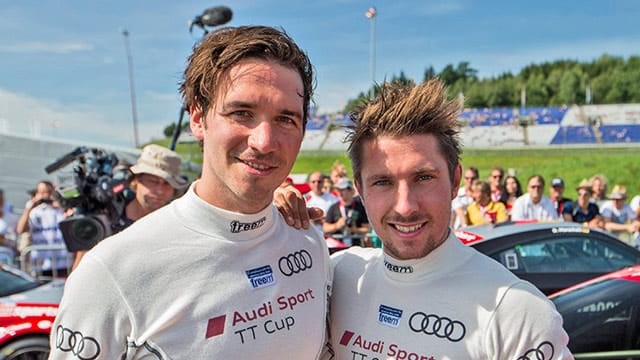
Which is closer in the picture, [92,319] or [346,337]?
[92,319]

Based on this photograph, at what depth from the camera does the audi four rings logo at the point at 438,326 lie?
5.82 feet

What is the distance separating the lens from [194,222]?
5.80ft

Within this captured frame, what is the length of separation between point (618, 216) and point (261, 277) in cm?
899

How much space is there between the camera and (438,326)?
1.81 metres

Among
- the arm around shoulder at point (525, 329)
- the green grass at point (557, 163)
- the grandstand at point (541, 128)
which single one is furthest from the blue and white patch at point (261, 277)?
the grandstand at point (541, 128)

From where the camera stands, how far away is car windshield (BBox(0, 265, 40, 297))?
16.2 feet

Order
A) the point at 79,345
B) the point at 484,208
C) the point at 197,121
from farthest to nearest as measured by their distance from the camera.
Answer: the point at 484,208 < the point at 197,121 < the point at 79,345

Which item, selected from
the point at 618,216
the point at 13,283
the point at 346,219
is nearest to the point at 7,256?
the point at 13,283

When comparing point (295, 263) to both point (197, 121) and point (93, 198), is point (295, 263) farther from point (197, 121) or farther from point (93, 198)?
point (93, 198)

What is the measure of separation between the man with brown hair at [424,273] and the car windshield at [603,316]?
232 centimetres

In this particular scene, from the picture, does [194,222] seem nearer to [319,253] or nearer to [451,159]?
[319,253]

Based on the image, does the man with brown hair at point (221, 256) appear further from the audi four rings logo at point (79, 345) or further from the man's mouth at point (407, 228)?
the man's mouth at point (407, 228)

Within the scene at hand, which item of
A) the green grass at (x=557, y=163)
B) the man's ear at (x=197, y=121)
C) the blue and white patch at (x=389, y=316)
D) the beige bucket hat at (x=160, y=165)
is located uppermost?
the man's ear at (x=197, y=121)

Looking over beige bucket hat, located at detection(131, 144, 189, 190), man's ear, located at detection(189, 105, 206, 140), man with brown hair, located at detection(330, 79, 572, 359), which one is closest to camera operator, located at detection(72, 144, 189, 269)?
beige bucket hat, located at detection(131, 144, 189, 190)
